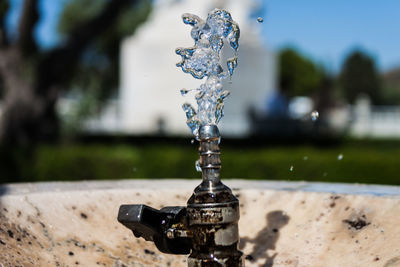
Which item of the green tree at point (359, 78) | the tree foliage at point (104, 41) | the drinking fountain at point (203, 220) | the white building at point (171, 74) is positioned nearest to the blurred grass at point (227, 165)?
the drinking fountain at point (203, 220)

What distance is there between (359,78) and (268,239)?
128 ft

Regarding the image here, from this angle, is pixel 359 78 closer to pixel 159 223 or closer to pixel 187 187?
pixel 187 187

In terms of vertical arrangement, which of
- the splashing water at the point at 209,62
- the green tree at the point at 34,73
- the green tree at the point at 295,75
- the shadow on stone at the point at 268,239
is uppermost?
the green tree at the point at 295,75

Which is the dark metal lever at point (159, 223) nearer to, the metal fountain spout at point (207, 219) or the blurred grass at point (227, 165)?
the metal fountain spout at point (207, 219)

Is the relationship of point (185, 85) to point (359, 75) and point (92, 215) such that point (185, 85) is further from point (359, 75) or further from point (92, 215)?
point (359, 75)

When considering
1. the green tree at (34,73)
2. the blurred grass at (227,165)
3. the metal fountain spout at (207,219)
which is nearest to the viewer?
the metal fountain spout at (207,219)

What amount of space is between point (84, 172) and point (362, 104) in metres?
17.3

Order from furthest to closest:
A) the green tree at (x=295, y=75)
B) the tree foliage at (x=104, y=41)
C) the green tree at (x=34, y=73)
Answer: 1. the green tree at (x=295, y=75)
2. the tree foliage at (x=104, y=41)
3. the green tree at (x=34, y=73)

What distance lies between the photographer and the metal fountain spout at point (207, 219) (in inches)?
53.9

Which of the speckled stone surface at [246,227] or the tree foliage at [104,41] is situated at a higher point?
the tree foliage at [104,41]

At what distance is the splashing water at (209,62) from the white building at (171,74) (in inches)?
400

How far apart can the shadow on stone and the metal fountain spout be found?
0.43 m

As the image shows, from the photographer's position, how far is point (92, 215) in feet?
6.48

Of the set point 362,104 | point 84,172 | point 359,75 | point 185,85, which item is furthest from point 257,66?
point 359,75
